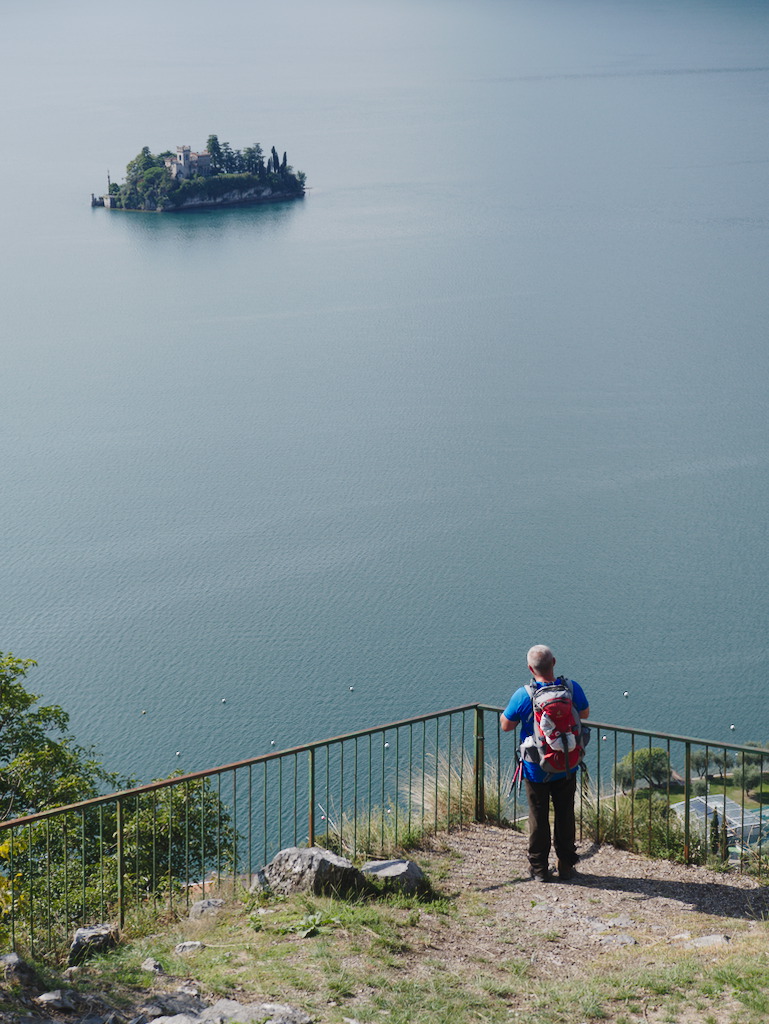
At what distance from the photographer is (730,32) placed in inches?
7205

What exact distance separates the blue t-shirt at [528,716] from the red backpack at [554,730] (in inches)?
1.0

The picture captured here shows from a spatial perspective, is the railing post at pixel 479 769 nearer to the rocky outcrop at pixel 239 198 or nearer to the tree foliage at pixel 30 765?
the tree foliage at pixel 30 765

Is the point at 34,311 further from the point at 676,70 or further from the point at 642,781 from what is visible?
the point at 676,70

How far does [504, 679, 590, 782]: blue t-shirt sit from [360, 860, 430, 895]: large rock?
683 mm

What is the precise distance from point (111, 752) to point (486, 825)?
2136 centimetres

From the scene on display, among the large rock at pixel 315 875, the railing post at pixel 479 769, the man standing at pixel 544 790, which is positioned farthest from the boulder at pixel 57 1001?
the railing post at pixel 479 769

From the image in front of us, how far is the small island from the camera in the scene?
101188 millimetres

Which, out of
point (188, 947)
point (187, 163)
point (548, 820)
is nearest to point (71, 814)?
point (188, 947)

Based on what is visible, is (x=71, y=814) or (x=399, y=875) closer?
(x=399, y=875)

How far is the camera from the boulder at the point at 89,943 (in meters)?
4.60

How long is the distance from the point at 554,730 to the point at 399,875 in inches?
38.4

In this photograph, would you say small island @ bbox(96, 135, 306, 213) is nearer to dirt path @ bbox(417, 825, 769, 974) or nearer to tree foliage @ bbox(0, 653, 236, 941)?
tree foliage @ bbox(0, 653, 236, 941)

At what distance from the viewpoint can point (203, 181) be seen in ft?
331

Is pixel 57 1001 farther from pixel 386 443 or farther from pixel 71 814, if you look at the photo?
pixel 386 443
